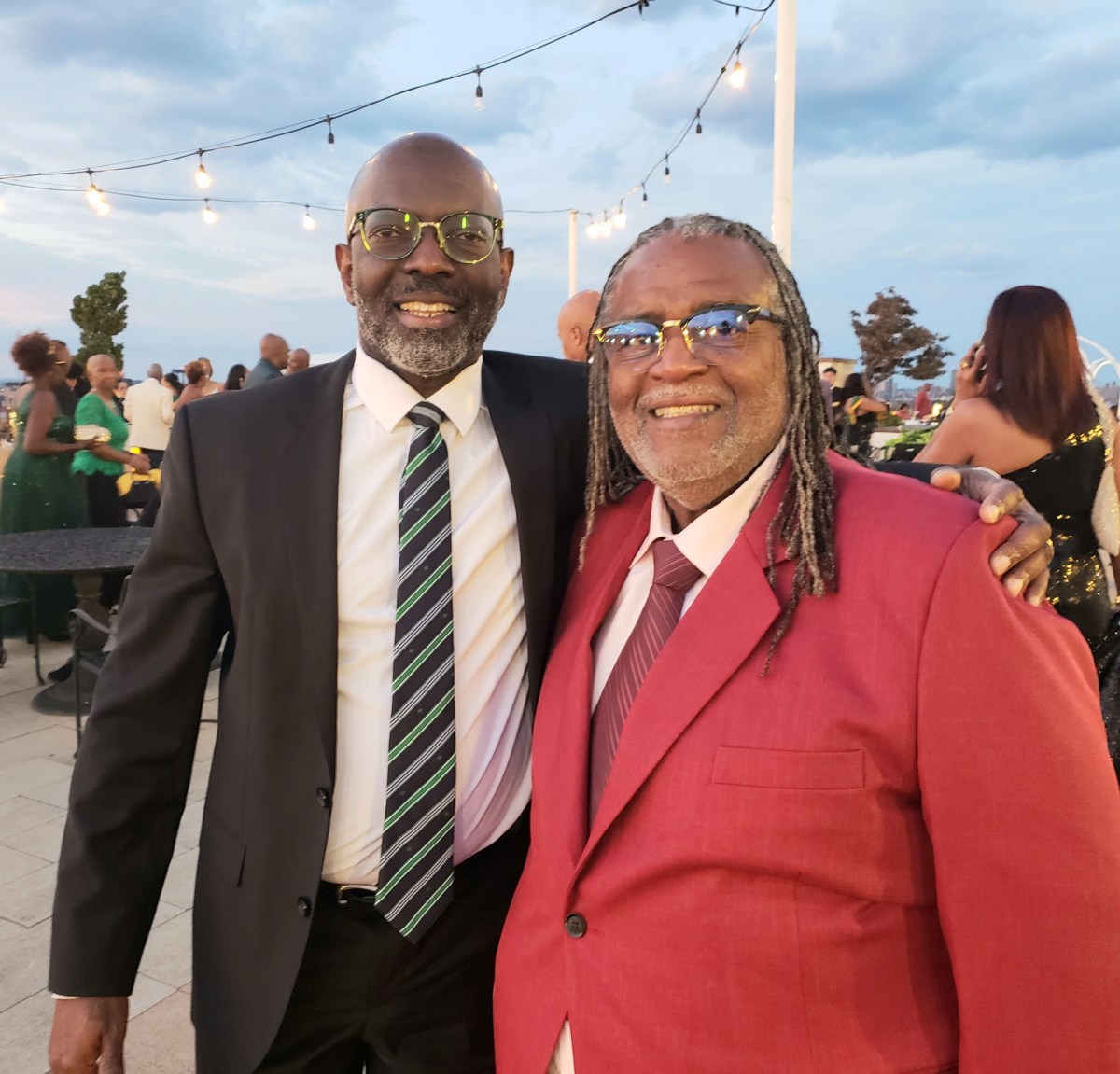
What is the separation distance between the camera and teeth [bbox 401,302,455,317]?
5.43 feet

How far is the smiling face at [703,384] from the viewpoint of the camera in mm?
1413

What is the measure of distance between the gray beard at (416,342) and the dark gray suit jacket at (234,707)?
9 centimetres

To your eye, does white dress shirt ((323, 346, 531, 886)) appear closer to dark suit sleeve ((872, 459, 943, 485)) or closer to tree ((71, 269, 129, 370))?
dark suit sleeve ((872, 459, 943, 485))

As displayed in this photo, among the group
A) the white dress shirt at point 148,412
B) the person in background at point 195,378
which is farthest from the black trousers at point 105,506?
the person in background at point 195,378

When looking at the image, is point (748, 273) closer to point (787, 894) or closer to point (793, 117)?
point (787, 894)

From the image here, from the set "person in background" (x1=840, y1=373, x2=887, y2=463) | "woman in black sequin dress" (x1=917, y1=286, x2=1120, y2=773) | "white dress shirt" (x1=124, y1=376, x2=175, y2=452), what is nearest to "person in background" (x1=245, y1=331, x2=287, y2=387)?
"white dress shirt" (x1=124, y1=376, x2=175, y2=452)

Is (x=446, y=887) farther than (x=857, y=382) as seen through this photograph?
No

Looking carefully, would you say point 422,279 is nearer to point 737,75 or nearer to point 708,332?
point 708,332

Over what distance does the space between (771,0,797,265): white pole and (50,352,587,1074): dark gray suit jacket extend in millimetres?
5508

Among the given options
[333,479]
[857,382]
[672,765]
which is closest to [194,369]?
[857,382]

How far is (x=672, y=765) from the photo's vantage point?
3.88ft

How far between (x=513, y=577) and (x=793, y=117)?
6.00 m

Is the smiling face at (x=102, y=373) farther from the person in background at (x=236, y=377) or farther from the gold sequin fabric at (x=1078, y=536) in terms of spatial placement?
the gold sequin fabric at (x=1078, y=536)

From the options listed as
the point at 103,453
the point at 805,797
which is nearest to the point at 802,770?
the point at 805,797
